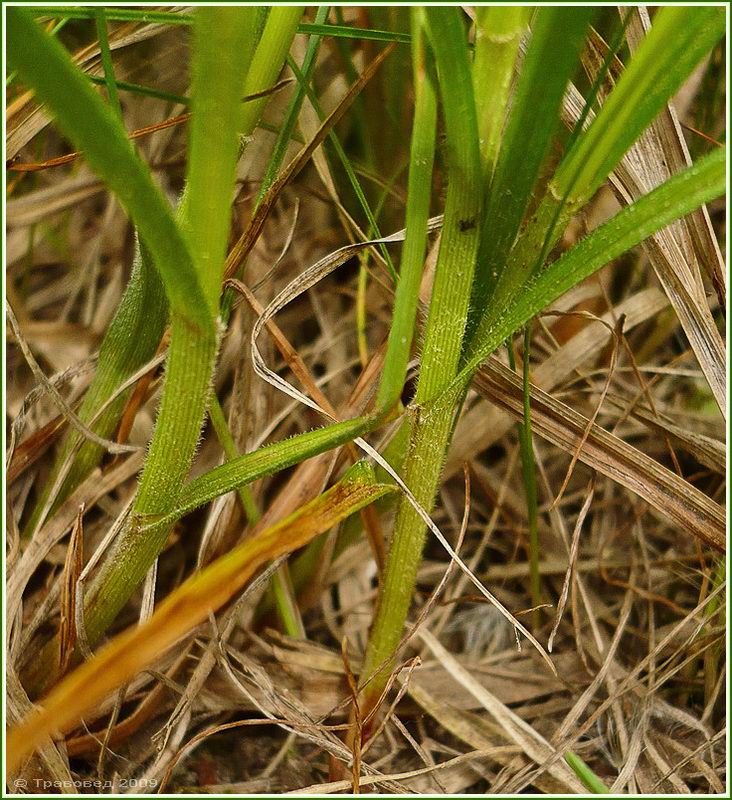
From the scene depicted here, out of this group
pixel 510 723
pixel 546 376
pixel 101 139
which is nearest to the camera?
pixel 101 139

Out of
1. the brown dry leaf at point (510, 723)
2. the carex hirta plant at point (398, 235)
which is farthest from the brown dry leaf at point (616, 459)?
the brown dry leaf at point (510, 723)

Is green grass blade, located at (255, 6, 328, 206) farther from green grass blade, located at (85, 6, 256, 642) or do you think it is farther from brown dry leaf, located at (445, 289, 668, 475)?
brown dry leaf, located at (445, 289, 668, 475)

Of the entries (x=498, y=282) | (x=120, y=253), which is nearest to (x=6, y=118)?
(x=120, y=253)

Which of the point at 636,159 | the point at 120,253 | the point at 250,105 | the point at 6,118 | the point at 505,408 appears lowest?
the point at 505,408

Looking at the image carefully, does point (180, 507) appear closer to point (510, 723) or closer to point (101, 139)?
point (101, 139)

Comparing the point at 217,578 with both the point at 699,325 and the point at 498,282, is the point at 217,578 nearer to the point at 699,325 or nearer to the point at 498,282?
the point at 498,282

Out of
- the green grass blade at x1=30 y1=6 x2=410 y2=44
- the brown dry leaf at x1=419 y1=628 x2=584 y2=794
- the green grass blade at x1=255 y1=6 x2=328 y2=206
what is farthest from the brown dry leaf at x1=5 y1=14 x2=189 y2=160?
the brown dry leaf at x1=419 y1=628 x2=584 y2=794

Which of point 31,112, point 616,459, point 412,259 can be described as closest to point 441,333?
point 412,259

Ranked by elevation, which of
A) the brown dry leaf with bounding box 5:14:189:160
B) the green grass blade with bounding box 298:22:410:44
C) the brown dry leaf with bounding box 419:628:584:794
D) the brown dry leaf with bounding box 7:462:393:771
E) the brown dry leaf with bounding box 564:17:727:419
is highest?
the brown dry leaf with bounding box 5:14:189:160
